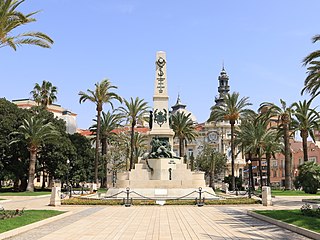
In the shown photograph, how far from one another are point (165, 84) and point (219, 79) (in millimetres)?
83749

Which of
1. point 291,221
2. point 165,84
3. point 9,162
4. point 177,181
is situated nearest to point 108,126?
point 9,162

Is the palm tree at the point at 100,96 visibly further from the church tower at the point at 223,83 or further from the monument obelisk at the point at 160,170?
the church tower at the point at 223,83

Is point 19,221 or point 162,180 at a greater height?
point 162,180

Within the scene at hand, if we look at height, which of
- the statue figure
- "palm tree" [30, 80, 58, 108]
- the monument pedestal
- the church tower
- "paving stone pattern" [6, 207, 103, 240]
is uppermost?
the church tower

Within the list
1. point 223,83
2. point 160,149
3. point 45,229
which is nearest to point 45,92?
point 160,149

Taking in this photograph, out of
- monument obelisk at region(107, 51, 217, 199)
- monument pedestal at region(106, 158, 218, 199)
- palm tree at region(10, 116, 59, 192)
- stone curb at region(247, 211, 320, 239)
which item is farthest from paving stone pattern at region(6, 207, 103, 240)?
palm tree at region(10, 116, 59, 192)

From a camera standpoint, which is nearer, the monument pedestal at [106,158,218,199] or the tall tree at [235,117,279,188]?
the monument pedestal at [106,158,218,199]

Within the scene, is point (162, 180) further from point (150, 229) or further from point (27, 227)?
point (27, 227)

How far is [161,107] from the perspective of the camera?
3594cm

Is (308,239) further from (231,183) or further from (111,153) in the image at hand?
(111,153)

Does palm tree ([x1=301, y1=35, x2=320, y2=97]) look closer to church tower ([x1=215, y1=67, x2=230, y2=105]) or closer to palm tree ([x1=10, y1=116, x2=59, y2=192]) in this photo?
palm tree ([x1=10, y1=116, x2=59, y2=192])

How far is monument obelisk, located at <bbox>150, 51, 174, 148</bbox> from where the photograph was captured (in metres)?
35.2

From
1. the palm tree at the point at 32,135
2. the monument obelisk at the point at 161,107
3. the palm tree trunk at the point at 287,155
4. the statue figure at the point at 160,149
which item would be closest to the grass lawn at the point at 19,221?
the statue figure at the point at 160,149

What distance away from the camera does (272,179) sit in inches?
3930
